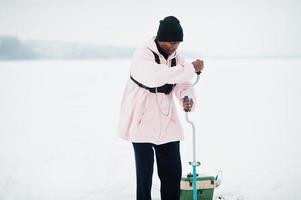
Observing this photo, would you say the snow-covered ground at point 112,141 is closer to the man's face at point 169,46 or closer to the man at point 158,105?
the man at point 158,105

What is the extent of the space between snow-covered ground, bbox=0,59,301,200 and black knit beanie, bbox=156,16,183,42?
146 centimetres

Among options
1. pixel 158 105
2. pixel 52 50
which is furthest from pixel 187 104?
pixel 52 50

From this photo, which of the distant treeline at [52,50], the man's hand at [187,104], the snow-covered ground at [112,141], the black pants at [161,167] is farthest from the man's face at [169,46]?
the distant treeline at [52,50]

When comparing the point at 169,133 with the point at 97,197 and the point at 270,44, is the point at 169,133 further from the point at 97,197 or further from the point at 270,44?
the point at 270,44

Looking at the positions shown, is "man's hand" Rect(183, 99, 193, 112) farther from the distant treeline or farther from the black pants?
the distant treeline

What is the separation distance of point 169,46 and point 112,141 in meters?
2.94

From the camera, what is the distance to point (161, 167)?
2.00 metres

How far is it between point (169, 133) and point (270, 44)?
17.5 metres

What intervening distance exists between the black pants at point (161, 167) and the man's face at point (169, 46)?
1.61 feet

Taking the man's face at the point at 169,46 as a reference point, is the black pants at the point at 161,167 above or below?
below

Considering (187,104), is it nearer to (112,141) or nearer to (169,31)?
(169,31)

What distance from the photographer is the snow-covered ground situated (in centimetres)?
300

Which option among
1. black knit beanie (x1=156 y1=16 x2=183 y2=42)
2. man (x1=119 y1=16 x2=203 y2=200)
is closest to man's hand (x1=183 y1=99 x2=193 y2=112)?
man (x1=119 y1=16 x2=203 y2=200)

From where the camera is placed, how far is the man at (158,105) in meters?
1.73
